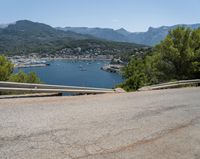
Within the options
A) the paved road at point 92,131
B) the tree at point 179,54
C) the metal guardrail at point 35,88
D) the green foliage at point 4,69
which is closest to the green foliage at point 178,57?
the tree at point 179,54

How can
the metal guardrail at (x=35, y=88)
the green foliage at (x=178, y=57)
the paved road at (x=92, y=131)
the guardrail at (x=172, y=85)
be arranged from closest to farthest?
the paved road at (x=92, y=131), the metal guardrail at (x=35, y=88), the guardrail at (x=172, y=85), the green foliage at (x=178, y=57)

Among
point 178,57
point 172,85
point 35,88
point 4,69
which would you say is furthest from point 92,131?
point 4,69

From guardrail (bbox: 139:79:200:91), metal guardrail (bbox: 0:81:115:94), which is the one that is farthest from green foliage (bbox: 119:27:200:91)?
metal guardrail (bbox: 0:81:115:94)

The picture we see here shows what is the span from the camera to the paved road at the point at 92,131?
515 cm

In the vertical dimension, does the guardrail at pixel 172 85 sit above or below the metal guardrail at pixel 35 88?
below

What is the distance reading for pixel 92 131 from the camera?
6270mm

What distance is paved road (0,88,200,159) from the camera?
16.9ft

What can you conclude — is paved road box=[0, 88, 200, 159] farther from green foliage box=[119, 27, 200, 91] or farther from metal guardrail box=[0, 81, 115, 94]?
green foliage box=[119, 27, 200, 91]

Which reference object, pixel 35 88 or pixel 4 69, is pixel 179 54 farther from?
pixel 35 88

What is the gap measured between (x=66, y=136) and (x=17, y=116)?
1623 mm

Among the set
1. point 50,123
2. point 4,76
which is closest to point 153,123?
point 50,123

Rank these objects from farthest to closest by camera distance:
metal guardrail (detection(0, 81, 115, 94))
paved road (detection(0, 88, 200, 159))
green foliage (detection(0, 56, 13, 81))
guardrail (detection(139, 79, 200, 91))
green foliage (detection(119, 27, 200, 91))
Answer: green foliage (detection(0, 56, 13, 81)) → green foliage (detection(119, 27, 200, 91)) → guardrail (detection(139, 79, 200, 91)) → metal guardrail (detection(0, 81, 115, 94)) → paved road (detection(0, 88, 200, 159))

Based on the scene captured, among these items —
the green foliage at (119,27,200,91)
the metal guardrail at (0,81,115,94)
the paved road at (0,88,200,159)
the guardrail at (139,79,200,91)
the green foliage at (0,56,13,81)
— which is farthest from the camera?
the green foliage at (0,56,13,81)

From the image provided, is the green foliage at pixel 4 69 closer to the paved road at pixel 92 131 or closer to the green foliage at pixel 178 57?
the green foliage at pixel 178 57
